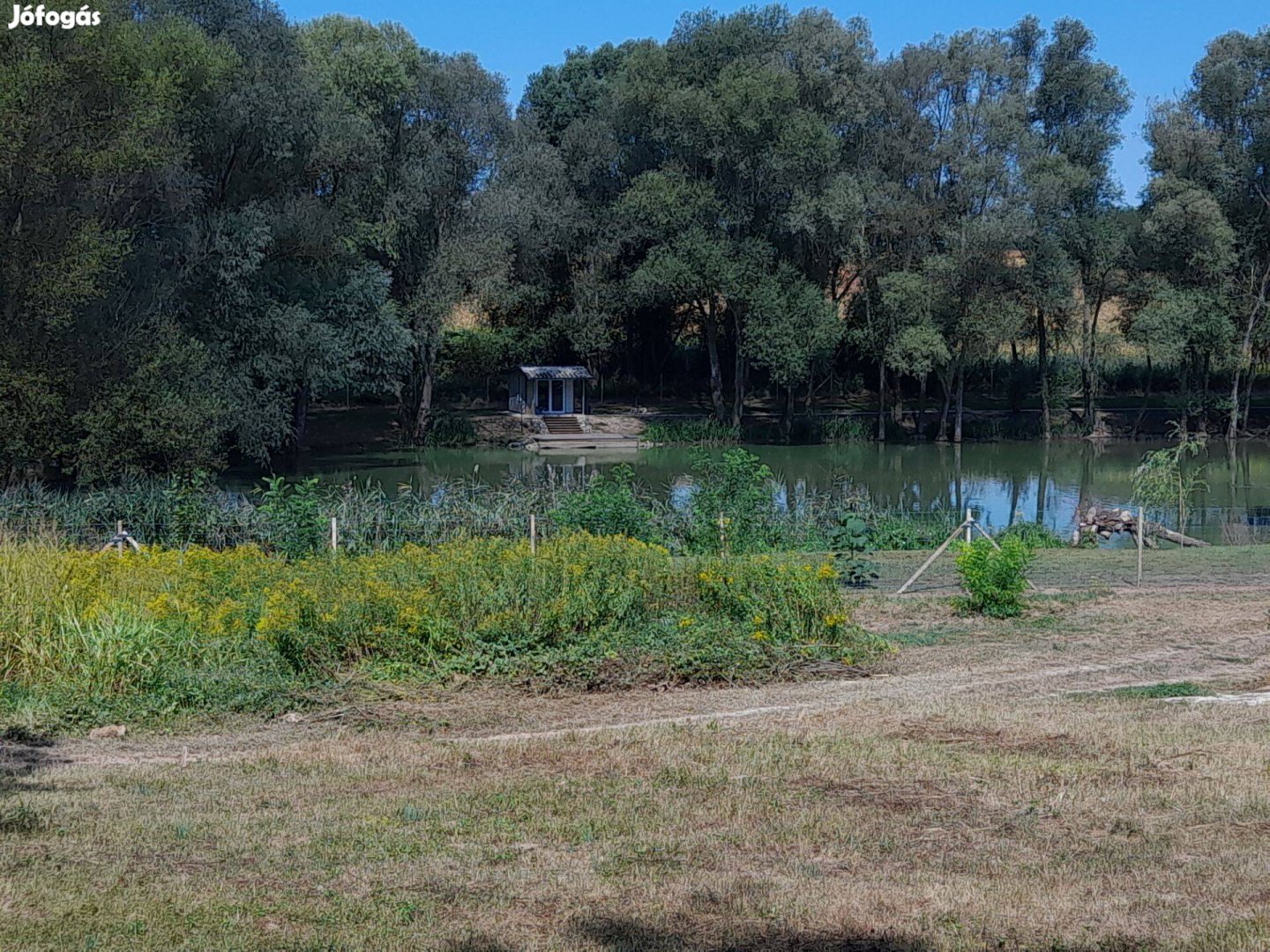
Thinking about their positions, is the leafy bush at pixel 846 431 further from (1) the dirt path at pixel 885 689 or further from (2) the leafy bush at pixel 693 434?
(1) the dirt path at pixel 885 689

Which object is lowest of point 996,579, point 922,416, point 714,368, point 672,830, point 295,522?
point 672,830

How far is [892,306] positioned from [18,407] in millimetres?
34591

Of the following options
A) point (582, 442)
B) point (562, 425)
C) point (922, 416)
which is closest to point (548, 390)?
point (562, 425)

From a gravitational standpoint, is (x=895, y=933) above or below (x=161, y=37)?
below

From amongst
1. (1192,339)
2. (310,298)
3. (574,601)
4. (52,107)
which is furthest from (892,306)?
(574,601)

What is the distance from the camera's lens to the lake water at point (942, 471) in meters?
34.7

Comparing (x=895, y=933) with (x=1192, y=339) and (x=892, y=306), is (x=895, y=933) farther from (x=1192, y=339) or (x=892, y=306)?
(x=1192, y=339)

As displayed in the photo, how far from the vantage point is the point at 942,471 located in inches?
1793

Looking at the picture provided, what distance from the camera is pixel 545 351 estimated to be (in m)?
61.1

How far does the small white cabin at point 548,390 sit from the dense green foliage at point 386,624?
45.4 meters

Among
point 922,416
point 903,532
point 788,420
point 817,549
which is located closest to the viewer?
point 817,549

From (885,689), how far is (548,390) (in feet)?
161

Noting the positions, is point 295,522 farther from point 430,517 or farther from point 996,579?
point 996,579

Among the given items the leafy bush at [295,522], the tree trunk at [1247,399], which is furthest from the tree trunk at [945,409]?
the leafy bush at [295,522]
